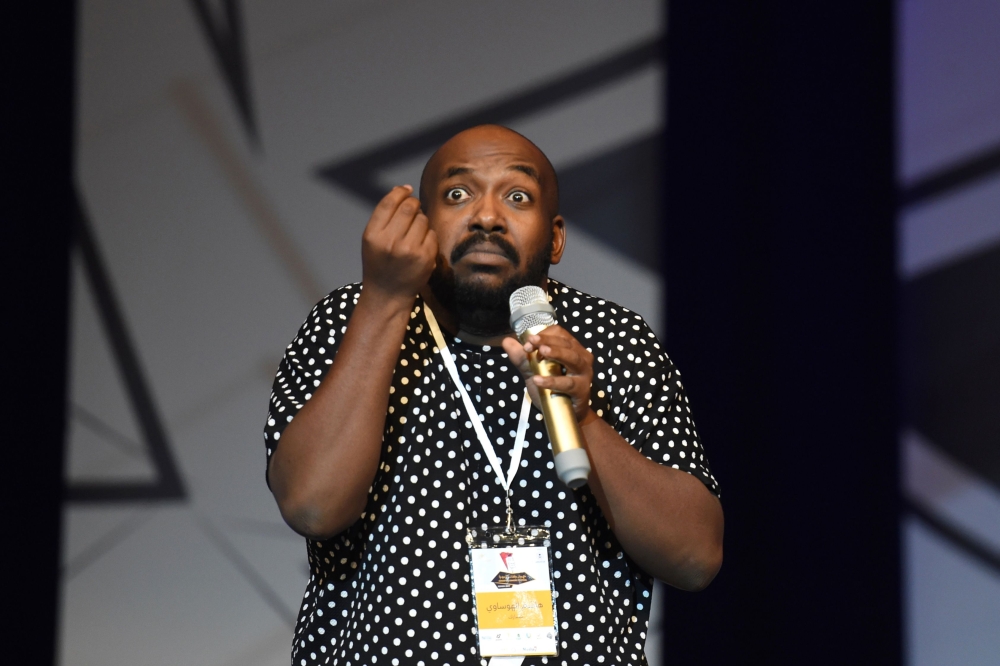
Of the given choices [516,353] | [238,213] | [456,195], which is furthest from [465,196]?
[238,213]

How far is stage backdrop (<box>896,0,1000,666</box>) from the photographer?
2.70 meters

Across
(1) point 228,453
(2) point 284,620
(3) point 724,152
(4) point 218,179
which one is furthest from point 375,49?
(2) point 284,620

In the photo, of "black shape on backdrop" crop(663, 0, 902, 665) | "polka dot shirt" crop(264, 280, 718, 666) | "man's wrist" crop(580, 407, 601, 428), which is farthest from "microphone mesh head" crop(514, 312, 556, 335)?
"black shape on backdrop" crop(663, 0, 902, 665)

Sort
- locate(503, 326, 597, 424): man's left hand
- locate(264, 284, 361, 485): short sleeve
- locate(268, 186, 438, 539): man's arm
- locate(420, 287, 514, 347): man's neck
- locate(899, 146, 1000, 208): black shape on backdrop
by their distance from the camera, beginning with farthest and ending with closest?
1. locate(899, 146, 1000, 208): black shape on backdrop
2. locate(420, 287, 514, 347): man's neck
3. locate(264, 284, 361, 485): short sleeve
4. locate(268, 186, 438, 539): man's arm
5. locate(503, 326, 597, 424): man's left hand

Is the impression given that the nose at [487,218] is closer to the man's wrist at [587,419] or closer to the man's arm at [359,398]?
the man's arm at [359,398]

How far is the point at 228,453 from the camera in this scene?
288cm

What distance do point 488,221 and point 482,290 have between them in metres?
0.09

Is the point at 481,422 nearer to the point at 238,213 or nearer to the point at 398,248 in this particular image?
the point at 398,248

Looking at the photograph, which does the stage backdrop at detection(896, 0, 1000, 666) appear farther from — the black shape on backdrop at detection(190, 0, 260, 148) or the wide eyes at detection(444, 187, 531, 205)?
the black shape on backdrop at detection(190, 0, 260, 148)

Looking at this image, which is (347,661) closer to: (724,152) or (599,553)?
(599,553)

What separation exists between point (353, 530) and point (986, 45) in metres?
2.35

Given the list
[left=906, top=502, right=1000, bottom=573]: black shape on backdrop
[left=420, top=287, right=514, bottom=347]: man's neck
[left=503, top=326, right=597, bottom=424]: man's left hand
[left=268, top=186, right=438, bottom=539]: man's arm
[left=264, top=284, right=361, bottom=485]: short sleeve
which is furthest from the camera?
[left=906, top=502, right=1000, bottom=573]: black shape on backdrop

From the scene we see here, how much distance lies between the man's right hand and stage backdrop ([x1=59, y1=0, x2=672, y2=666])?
1.61 metres

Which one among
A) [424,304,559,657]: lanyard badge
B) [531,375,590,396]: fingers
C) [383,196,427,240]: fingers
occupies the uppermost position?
[383,196,427,240]: fingers
